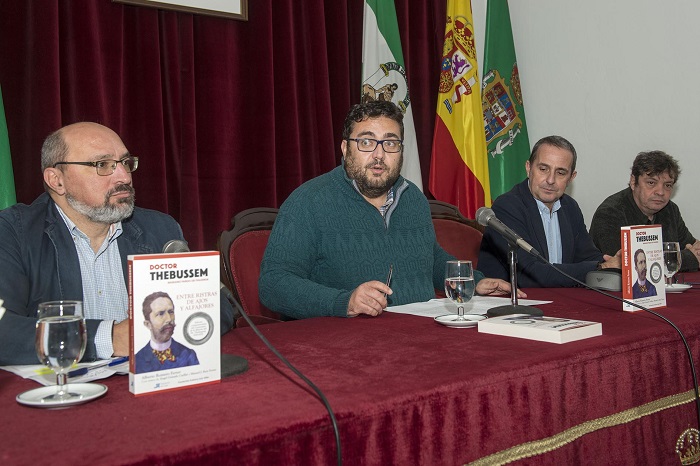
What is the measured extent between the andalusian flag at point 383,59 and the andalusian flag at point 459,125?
32 cm

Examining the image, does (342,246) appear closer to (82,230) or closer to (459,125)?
(82,230)

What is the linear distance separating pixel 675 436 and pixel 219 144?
2645mm

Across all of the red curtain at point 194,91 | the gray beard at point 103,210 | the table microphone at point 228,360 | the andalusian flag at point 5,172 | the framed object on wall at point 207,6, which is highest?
the framed object on wall at point 207,6

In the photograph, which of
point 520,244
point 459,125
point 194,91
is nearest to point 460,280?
point 520,244

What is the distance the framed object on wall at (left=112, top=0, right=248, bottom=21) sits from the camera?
129 inches

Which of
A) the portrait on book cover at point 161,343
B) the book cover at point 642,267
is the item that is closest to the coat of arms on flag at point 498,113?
the book cover at point 642,267

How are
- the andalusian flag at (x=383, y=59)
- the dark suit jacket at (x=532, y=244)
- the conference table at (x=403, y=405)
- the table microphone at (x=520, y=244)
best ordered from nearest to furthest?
the conference table at (x=403, y=405) < the table microphone at (x=520, y=244) < the dark suit jacket at (x=532, y=244) < the andalusian flag at (x=383, y=59)

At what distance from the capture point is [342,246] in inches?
94.9

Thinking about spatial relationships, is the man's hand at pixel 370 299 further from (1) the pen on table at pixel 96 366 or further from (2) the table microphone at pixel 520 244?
(1) the pen on table at pixel 96 366

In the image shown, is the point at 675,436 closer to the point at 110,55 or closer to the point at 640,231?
the point at 640,231

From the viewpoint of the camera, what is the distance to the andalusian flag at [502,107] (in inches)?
186

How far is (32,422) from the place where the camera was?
39.2 inches

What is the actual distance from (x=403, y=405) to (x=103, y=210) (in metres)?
1.27

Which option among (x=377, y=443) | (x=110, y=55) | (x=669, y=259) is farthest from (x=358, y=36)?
(x=377, y=443)
